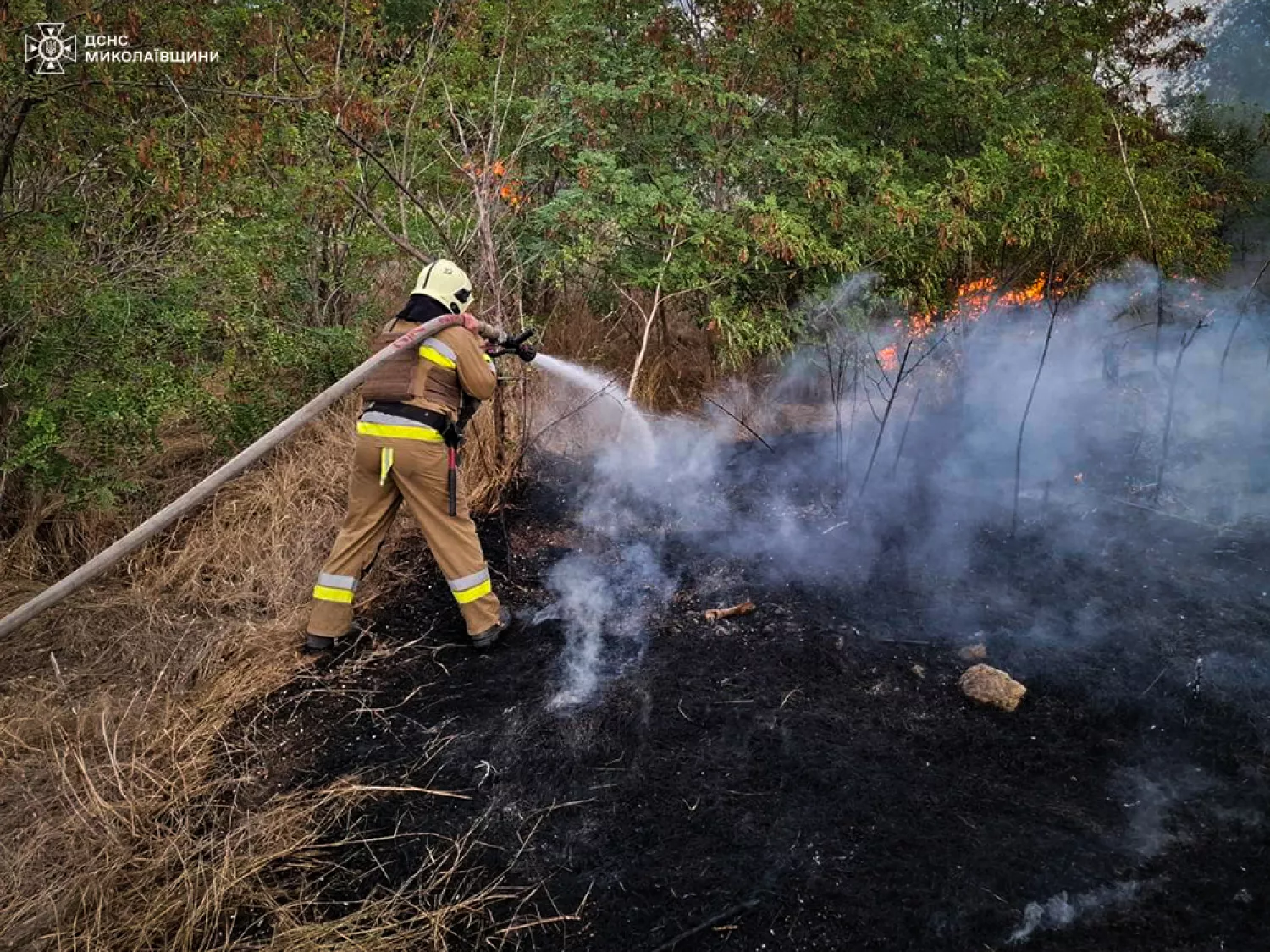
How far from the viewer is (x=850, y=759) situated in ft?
10.3

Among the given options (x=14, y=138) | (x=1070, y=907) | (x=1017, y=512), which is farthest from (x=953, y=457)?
(x=14, y=138)

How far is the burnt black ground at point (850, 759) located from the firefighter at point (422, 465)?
312 mm

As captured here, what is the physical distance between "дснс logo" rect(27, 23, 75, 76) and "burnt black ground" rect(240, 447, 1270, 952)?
10.1ft

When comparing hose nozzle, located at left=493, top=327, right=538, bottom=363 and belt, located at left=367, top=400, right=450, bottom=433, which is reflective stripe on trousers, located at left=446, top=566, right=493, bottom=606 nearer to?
belt, located at left=367, top=400, right=450, bottom=433

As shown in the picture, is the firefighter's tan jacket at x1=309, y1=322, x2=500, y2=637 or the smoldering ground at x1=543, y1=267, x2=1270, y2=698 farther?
the smoldering ground at x1=543, y1=267, x2=1270, y2=698

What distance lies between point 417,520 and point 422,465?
1.01ft

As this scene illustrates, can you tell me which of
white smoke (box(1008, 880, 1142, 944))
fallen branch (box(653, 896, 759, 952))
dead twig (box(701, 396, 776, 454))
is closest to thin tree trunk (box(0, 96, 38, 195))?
dead twig (box(701, 396, 776, 454))

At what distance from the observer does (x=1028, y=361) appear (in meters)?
6.67

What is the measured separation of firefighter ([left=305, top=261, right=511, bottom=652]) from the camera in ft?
12.9

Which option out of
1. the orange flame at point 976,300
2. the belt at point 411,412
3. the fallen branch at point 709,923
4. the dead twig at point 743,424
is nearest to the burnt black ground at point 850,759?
the fallen branch at point 709,923

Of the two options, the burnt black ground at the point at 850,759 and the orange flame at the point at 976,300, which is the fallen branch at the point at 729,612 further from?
the orange flame at the point at 976,300

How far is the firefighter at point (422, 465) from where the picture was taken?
155 inches

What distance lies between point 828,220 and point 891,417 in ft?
5.67

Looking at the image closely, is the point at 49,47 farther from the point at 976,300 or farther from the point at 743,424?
the point at 976,300
